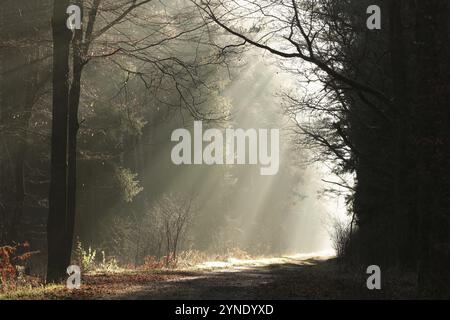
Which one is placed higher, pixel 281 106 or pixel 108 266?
pixel 281 106

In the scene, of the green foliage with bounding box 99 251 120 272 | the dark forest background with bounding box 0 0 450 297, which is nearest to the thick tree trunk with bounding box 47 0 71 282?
the dark forest background with bounding box 0 0 450 297

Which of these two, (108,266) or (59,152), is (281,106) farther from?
(59,152)

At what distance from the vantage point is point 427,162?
991 centimetres

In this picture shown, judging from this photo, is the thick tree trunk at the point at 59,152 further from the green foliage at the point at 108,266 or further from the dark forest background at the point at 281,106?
the green foliage at the point at 108,266

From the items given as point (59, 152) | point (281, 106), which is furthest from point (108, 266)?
point (281, 106)

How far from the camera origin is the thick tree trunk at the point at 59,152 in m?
11.8

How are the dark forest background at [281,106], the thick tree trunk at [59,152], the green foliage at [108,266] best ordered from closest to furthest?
the dark forest background at [281,106] < the thick tree trunk at [59,152] < the green foliage at [108,266]

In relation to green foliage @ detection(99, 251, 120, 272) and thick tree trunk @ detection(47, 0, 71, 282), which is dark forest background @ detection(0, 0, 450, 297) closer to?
thick tree trunk @ detection(47, 0, 71, 282)

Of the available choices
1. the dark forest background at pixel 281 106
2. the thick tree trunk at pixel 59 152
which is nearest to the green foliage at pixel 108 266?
the dark forest background at pixel 281 106

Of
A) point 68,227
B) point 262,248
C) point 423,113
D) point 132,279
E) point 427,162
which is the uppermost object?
point 423,113

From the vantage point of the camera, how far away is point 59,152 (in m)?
11.8

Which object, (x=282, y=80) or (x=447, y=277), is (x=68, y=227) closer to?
(x=447, y=277)
